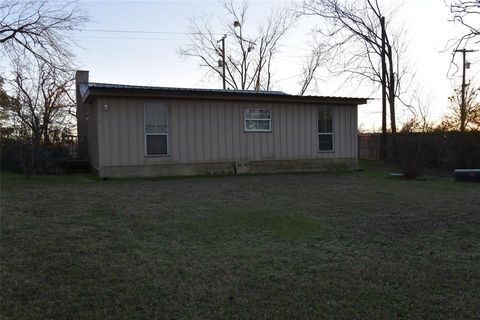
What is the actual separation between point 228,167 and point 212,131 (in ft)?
3.98

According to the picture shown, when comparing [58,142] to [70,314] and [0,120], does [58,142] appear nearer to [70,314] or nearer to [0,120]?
[0,120]

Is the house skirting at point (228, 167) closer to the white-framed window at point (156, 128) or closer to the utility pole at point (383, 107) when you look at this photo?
the white-framed window at point (156, 128)

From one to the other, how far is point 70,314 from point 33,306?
0.32 metres

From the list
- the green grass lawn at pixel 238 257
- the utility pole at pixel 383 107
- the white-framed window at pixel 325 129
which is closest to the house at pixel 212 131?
the white-framed window at pixel 325 129

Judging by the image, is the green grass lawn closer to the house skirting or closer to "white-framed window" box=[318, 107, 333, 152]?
the house skirting

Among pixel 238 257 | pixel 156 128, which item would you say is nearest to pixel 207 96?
pixel 156 128

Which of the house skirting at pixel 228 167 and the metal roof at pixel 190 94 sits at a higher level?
the metal roof at pixel 190 94

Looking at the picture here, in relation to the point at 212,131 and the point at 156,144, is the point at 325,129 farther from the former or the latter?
the point at 156,144

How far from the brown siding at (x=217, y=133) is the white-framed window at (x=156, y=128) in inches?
5.7

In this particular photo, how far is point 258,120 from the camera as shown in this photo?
14477 millimetres

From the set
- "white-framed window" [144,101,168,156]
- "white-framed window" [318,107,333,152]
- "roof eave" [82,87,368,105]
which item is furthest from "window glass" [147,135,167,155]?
"white-framed window" [318,107,333,152]

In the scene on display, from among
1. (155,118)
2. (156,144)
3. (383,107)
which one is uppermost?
(383,107)

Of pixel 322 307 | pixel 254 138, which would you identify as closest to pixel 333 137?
pixel 254 138

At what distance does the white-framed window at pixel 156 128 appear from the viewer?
12.9 metres
